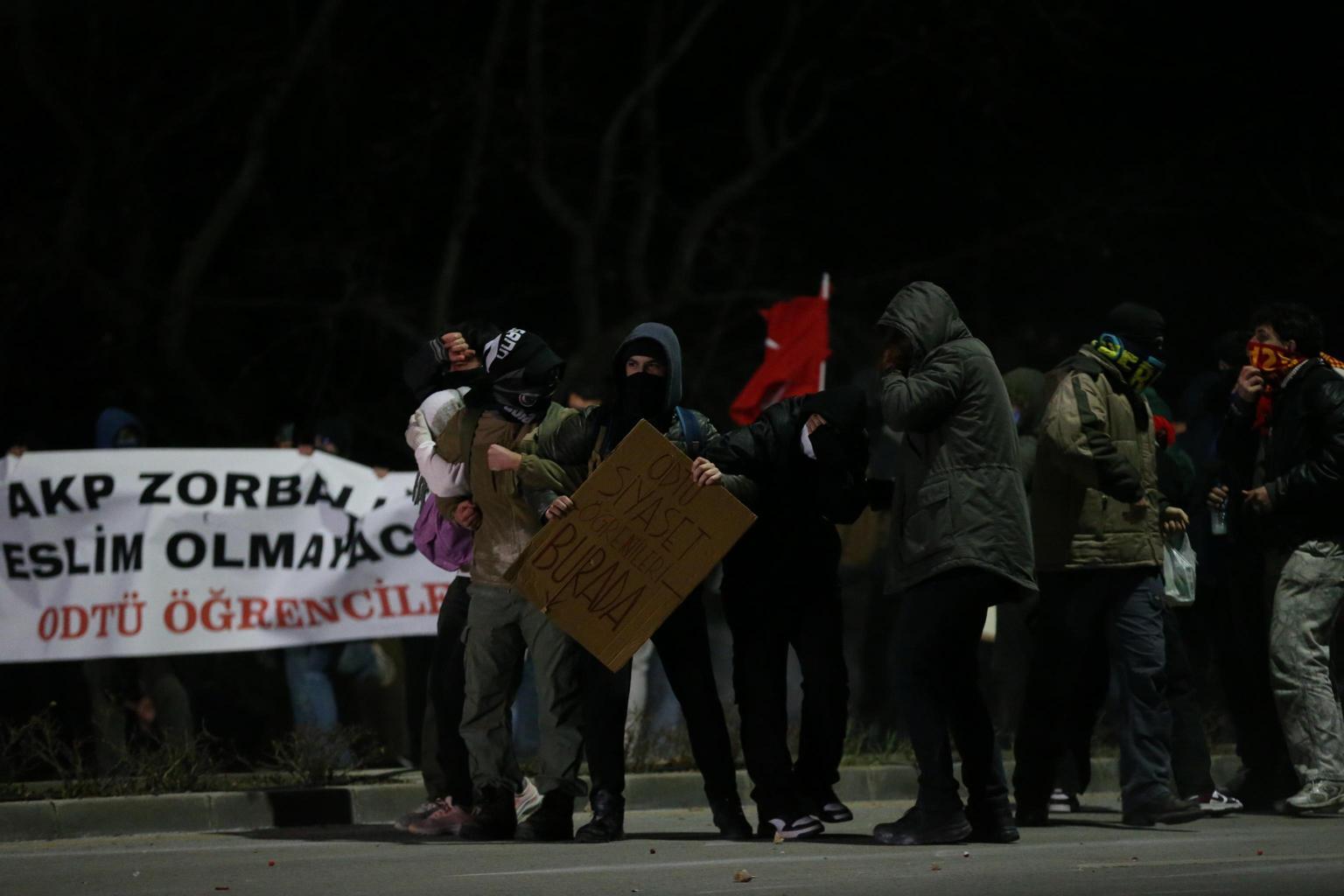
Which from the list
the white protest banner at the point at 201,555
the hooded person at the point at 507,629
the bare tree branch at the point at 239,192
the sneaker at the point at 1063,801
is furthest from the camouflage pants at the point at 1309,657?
the bare tree branch at the point at 239,192

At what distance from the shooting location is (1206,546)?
11.2 metres

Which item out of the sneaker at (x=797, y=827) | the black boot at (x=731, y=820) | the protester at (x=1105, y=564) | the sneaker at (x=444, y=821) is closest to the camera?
the sneaker at (x=797, y=827)

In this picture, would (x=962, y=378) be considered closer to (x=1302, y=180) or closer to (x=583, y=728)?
(x=583, y=728)

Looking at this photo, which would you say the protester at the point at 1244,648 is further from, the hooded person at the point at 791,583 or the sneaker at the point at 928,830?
the sneaker at the point at 928,830

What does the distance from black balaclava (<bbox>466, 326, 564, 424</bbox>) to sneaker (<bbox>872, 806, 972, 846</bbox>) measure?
201 centimetres

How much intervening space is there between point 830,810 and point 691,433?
60.3 inches

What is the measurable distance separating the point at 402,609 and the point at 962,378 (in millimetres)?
4421

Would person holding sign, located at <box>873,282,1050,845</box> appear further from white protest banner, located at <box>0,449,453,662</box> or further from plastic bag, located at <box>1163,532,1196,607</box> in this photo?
white protest banner, located at <box>0,449,453,662</box>

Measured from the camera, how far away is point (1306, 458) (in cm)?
977

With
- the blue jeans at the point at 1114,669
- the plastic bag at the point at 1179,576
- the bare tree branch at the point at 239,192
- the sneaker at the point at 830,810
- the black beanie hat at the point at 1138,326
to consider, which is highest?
the bare tree branch at the point at 239,192

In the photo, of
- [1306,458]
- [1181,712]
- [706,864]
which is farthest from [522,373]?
[1306,458]

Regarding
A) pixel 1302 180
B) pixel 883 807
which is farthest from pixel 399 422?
pixel 883 807

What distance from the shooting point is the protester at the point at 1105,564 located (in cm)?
927

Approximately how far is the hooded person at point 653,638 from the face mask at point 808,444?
0.36 meters
